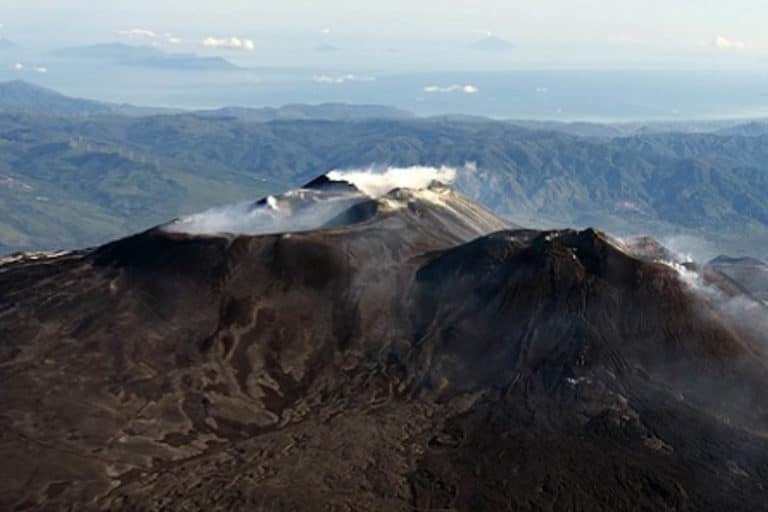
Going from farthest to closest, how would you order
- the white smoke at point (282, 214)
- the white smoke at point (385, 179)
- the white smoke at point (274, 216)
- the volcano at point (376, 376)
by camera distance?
the white smoke at point (385, 179)
the white smoke at point (282, 214)
the white smoke at point (274, 216)
the volcano at point (376, 376)

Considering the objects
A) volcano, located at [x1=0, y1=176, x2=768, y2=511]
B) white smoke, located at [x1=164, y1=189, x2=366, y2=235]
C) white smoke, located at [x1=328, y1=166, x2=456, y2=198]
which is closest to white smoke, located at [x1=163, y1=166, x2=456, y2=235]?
white smoke, located at [x1=164, y1=189, x2=366, y2=235]

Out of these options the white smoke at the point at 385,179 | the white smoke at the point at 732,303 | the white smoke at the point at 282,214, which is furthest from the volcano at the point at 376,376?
the white smoke at the point at 385,179

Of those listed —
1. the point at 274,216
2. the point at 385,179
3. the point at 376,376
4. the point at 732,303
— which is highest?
the point at 385,179

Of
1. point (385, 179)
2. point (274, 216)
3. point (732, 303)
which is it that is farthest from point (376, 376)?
point (385, 179)

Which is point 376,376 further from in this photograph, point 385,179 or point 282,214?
point 385,179

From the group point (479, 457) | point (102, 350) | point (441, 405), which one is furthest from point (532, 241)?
point (102, 350)

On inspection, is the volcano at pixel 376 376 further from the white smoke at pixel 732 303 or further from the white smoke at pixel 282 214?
the white smoke at pixel 282 214

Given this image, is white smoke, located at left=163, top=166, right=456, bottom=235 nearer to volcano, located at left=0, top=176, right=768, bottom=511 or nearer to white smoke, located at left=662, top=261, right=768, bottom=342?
volcano, located at left=0, top=176, right=768, bottom=511

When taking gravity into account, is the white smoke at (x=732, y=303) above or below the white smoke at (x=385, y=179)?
below

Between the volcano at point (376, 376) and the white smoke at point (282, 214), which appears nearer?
the volcano at point (376, 376)
